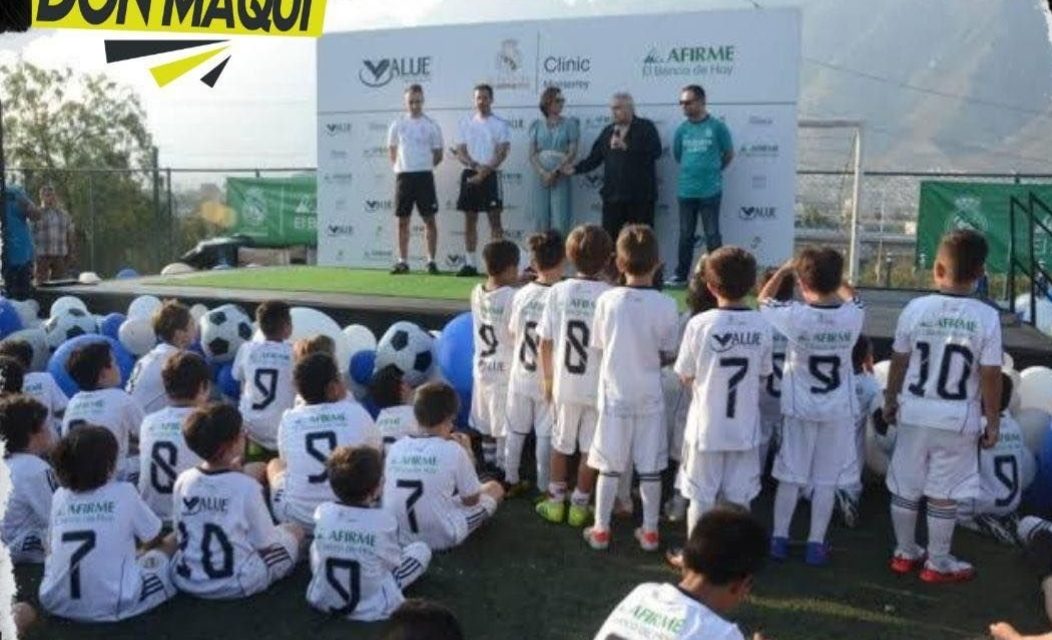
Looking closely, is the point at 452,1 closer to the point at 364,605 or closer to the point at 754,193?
the point at 754,193

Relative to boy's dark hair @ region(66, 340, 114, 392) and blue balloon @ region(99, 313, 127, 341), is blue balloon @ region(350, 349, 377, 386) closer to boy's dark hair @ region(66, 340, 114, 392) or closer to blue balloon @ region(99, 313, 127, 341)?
boy's dark hair @ region(66, 340, 114, 392)

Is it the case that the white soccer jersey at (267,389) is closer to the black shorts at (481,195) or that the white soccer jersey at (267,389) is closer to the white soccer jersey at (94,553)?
the white soccer jersey at (94,553)

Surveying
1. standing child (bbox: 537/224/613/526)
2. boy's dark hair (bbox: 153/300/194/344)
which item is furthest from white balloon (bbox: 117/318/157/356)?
standing child (bbox: 537/224/613/526)

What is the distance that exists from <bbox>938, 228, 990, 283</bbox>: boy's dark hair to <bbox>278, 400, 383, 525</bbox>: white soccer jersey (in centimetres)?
284

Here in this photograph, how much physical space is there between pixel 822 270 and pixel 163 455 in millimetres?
3385

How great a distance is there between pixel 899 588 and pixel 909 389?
3.04ft

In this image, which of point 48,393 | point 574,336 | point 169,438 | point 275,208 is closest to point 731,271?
point 574,336

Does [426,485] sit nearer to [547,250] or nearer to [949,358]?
[547,250]

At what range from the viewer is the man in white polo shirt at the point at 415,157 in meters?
10.6

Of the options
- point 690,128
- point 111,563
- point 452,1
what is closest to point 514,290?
point 111,563

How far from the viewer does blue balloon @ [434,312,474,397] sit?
6.67 metres

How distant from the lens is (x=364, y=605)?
432 centimetres

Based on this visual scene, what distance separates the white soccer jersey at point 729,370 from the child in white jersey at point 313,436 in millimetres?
1627

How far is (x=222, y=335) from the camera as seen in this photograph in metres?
7.24
